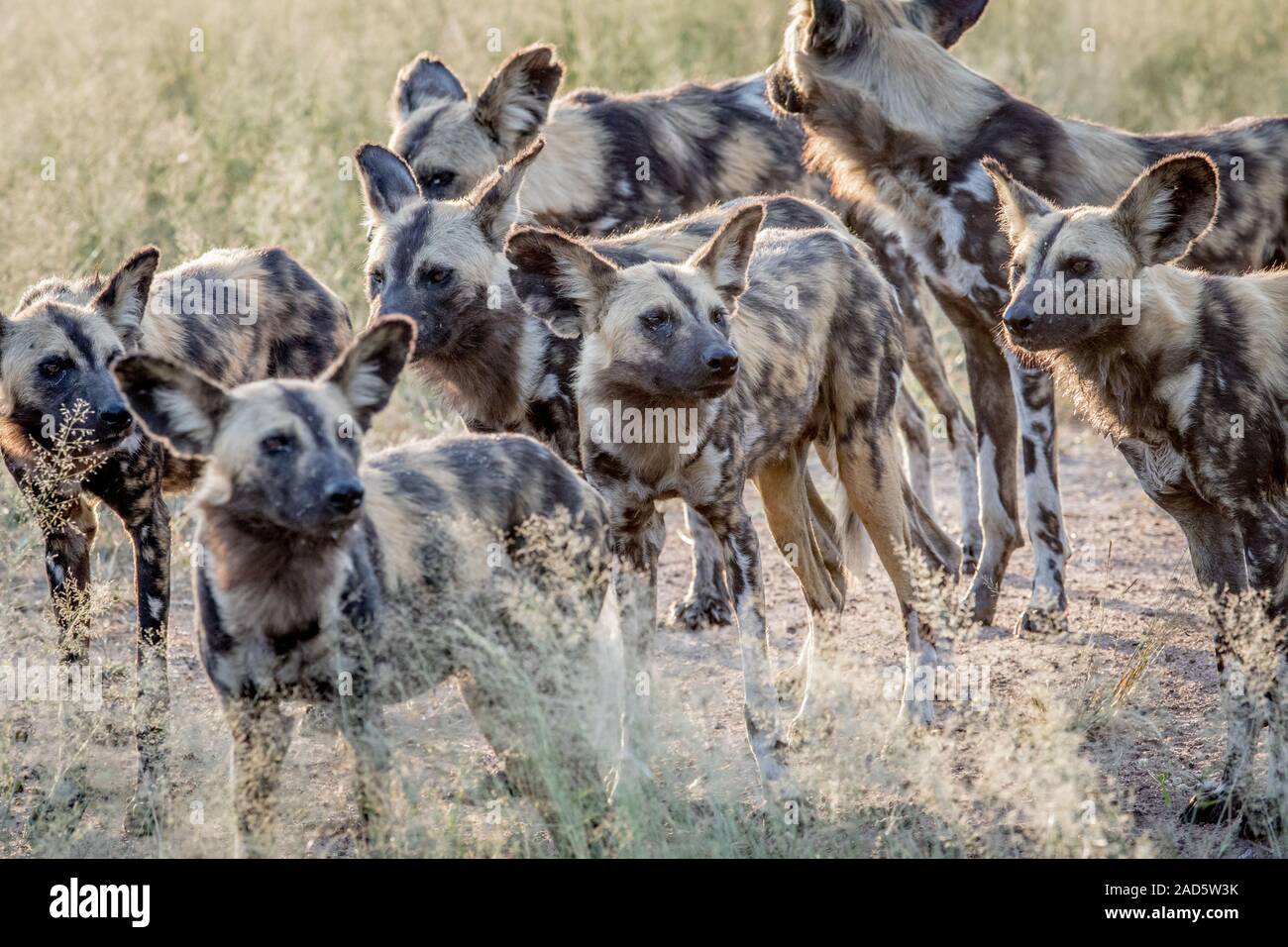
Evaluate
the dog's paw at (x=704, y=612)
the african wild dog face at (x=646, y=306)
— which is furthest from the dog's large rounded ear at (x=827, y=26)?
the dog's paw at (x=704, y=612)

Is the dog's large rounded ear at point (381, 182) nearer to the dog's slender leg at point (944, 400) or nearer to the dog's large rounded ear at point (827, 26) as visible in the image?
the dog's large rounded ear at point (827, 26)

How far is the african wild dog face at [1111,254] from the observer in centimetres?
401

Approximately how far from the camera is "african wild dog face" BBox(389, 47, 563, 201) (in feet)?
19.0

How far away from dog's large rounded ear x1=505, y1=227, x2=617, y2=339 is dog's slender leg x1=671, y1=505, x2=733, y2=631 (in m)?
1.40

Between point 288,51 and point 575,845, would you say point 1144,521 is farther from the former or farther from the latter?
point 288,51

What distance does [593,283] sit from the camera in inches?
165

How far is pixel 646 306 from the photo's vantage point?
162 inches

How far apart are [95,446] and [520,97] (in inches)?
86.5

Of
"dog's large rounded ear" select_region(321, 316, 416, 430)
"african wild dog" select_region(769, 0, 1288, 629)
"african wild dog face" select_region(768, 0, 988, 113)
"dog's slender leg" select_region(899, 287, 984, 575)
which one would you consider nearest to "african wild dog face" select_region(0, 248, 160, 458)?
"dog's large rounded ear" select_region(321, 316, 416, 430)

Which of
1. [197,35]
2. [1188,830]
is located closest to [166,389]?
[1188,830]

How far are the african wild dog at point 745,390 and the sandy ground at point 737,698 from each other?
290 millimetres

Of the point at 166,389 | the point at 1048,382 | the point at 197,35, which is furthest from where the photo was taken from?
the point at 197,35

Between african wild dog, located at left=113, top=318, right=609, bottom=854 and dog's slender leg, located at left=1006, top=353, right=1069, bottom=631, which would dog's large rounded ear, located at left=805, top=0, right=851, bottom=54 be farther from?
african wild dog, located at left=113, top=318, right=609, bottom=854

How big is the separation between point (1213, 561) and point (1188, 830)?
716 mm
